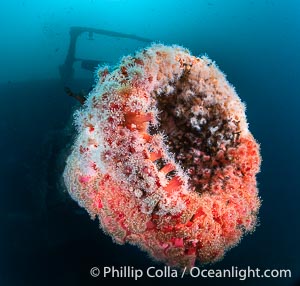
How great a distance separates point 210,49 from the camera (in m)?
20.8

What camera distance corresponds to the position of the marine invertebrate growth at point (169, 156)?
2.20 metres

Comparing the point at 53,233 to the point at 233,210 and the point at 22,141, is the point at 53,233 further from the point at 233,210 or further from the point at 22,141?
A: the point at 233,210

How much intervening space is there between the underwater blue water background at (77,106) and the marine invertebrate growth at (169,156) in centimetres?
315

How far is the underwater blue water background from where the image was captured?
6.56 m

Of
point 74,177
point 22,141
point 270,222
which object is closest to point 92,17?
point 22,141

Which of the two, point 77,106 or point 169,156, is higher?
point 169,156

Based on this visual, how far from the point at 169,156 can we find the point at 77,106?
14.2ft

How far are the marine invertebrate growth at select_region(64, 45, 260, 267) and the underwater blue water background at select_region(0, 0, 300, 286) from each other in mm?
3151

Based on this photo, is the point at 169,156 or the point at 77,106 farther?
the point at 77,106

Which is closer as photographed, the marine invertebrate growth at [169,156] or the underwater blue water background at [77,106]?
the marine invertebrate growth at [169,156]

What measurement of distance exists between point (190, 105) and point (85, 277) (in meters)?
6.50

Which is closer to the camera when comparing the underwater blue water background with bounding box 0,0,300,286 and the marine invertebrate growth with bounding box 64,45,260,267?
the marine invertebrate growth with bounding box 64,45,260,267

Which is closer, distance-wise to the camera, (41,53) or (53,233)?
(53,233)

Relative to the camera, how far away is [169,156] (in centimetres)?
232
